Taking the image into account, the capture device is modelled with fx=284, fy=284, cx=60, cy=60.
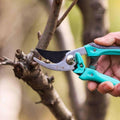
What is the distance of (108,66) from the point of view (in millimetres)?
1308

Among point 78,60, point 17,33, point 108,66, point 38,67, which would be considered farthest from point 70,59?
point 17,33

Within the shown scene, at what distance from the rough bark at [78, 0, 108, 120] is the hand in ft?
0.79

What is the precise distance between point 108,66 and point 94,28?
0.99 feet

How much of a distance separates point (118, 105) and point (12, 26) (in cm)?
233

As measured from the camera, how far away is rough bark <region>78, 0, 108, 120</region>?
4.96 ft

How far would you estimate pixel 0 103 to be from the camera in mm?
1966

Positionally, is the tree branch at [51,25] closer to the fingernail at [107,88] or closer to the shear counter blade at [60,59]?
the shear counter blade at [60,59]

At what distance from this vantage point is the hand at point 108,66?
1091mm

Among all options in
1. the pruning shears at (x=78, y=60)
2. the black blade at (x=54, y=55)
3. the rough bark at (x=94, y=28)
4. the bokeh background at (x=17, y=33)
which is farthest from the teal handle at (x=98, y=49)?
the bokeh background at (x=17, y=33)

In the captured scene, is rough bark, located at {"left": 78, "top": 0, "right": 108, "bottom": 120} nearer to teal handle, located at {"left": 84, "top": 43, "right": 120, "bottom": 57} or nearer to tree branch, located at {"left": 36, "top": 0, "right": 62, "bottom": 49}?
teal handle, located at {"left": 84, "top": 43, "right": 120, "bottom": 57}

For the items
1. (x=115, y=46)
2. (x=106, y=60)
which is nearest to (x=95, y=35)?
(x=106, y=60)

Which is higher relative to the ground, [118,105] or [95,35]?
[95,35]

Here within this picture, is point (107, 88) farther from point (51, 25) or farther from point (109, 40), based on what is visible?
point (51, 25)

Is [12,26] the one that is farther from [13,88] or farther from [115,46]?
[115,46]
